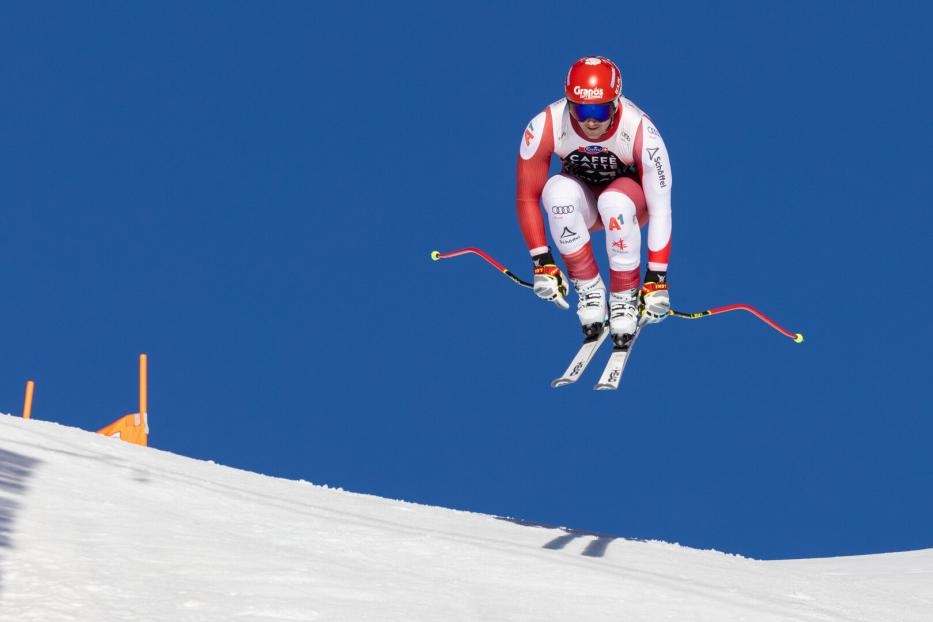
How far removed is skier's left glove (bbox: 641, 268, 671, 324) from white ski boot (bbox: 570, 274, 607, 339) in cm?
42

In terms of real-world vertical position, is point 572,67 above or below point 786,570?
above

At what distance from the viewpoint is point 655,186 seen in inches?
376

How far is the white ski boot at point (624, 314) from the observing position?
10.1 meters

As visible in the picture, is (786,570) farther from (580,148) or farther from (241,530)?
(241,530)

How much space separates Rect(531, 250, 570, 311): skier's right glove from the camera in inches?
387

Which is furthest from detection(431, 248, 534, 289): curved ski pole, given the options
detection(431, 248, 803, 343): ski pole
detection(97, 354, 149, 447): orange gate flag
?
detection(97, 354, 149, 447): orange gate flag

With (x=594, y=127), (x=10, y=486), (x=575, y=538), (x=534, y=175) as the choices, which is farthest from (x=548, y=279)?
(x=10, y=486)

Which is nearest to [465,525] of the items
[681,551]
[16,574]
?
[681,551]

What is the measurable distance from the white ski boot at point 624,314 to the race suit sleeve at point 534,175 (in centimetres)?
73

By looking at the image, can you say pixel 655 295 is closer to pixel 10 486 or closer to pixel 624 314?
pixel 624 314

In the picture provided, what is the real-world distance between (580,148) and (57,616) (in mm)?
5625

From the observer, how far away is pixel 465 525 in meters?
9.95

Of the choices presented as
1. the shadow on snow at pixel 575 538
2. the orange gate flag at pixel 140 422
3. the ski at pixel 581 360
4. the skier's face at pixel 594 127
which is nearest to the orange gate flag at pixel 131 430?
the orange gate flag at pixel 140 422

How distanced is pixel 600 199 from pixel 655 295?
0.84m
